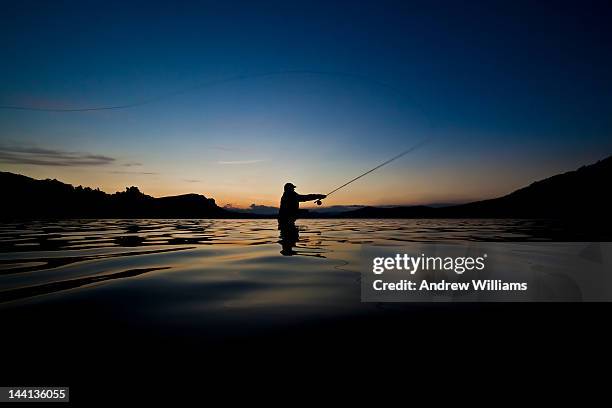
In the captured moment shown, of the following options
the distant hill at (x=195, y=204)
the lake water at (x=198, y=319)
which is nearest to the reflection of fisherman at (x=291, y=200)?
the lake water at (x=198, y=319)

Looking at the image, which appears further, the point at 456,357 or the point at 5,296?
the point at 5,296

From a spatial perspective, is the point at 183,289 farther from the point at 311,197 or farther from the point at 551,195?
the point at 551,195

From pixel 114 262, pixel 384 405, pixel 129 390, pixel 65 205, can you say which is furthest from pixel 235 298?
pixel 65 205

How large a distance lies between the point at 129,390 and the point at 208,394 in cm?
59

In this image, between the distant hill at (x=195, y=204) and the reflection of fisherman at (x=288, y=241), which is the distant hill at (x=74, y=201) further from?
the reflection of fisherman at (x=288, y=241)

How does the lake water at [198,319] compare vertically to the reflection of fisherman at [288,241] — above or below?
above

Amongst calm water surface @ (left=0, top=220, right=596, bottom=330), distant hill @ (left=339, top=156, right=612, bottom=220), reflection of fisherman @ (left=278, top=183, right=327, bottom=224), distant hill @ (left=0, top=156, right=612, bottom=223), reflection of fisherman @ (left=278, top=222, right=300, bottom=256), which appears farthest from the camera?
distant hill @ (left=339, top=156, right=612, bottom=220)

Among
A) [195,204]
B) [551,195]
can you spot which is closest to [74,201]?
[195,204]

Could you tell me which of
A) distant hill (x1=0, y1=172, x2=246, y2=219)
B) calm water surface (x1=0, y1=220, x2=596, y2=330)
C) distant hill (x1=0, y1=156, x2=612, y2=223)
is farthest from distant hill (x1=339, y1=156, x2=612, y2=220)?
calm water surface (x1=0, y1=220, x2=596, y2=330)

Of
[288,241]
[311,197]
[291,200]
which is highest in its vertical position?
[311,197]

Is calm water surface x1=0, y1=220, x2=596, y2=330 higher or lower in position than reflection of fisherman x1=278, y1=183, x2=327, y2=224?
lower

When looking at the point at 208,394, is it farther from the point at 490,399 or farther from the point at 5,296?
the point at 5,296

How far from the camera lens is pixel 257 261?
7848 millimetres

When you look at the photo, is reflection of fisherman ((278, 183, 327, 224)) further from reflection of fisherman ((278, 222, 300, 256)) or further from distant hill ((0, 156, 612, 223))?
distant hill ((0, 156, 612, 223))
